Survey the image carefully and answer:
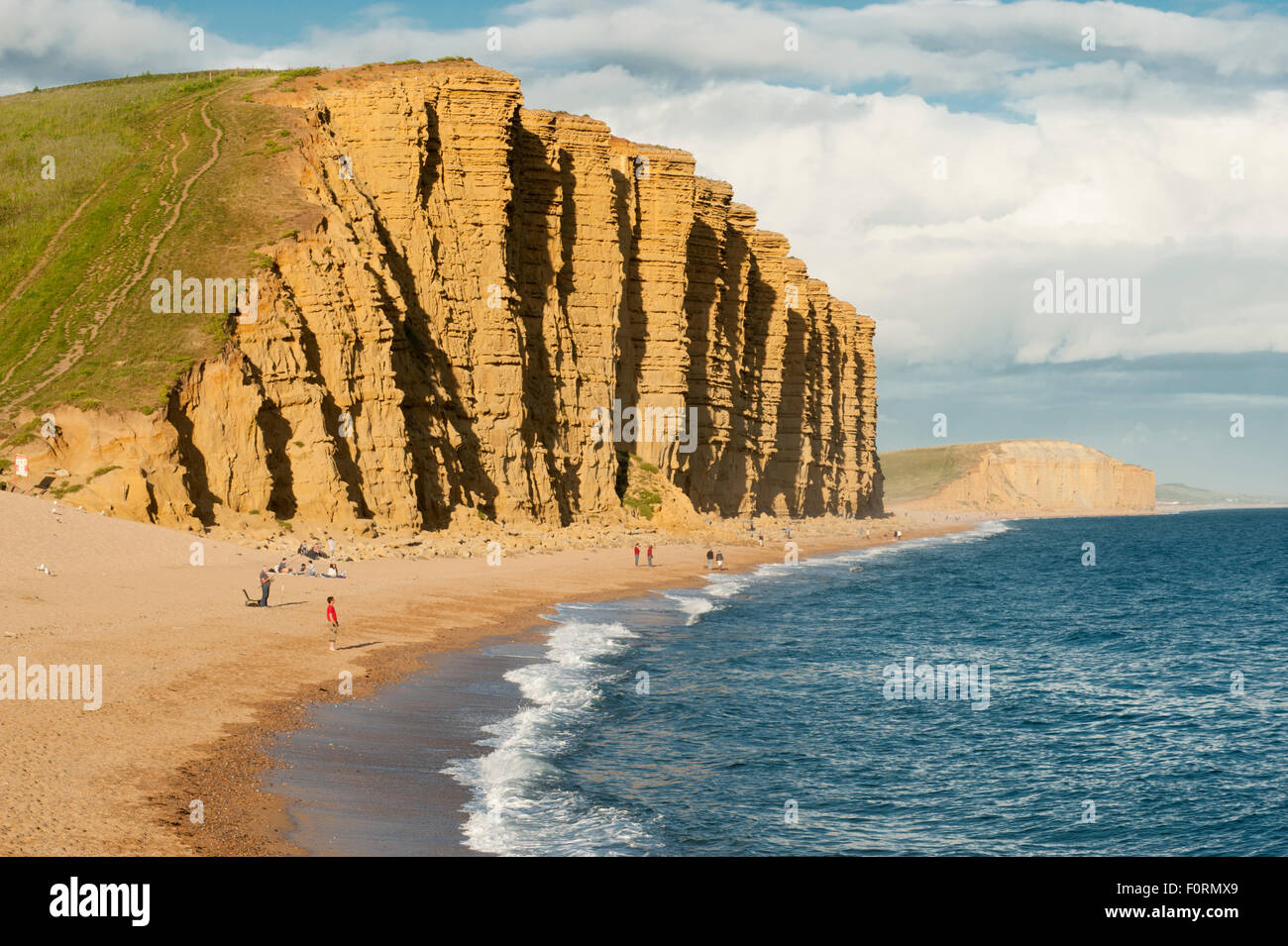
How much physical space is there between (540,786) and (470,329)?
154ft

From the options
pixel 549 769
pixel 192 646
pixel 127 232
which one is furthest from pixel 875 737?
pixel 127 232

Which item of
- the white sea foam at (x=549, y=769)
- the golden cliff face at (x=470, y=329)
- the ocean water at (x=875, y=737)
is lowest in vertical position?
the ocean water at (x=875, y=737)

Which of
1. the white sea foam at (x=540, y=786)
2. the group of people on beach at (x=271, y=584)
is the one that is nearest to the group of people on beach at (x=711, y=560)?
the group of people on beach at (x=271, y=584)

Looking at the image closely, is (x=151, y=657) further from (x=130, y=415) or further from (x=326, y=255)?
(x=326, y=255)

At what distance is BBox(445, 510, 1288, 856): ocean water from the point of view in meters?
17.5

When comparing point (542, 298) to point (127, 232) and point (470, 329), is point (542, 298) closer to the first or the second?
point (470, 329)

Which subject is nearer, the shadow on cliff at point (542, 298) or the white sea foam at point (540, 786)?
the white sea foam at point (540, 786)

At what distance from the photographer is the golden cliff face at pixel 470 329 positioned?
48.4 meters

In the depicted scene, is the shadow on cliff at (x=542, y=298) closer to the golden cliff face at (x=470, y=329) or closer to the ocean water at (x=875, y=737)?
the golden cliff face at (x=470, y=329)

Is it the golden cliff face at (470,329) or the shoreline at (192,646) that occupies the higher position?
the golden cliff face at (470,329)

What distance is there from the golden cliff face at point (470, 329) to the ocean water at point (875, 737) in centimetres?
1597

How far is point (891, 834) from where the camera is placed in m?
17.5

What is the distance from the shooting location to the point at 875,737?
24.6 m
